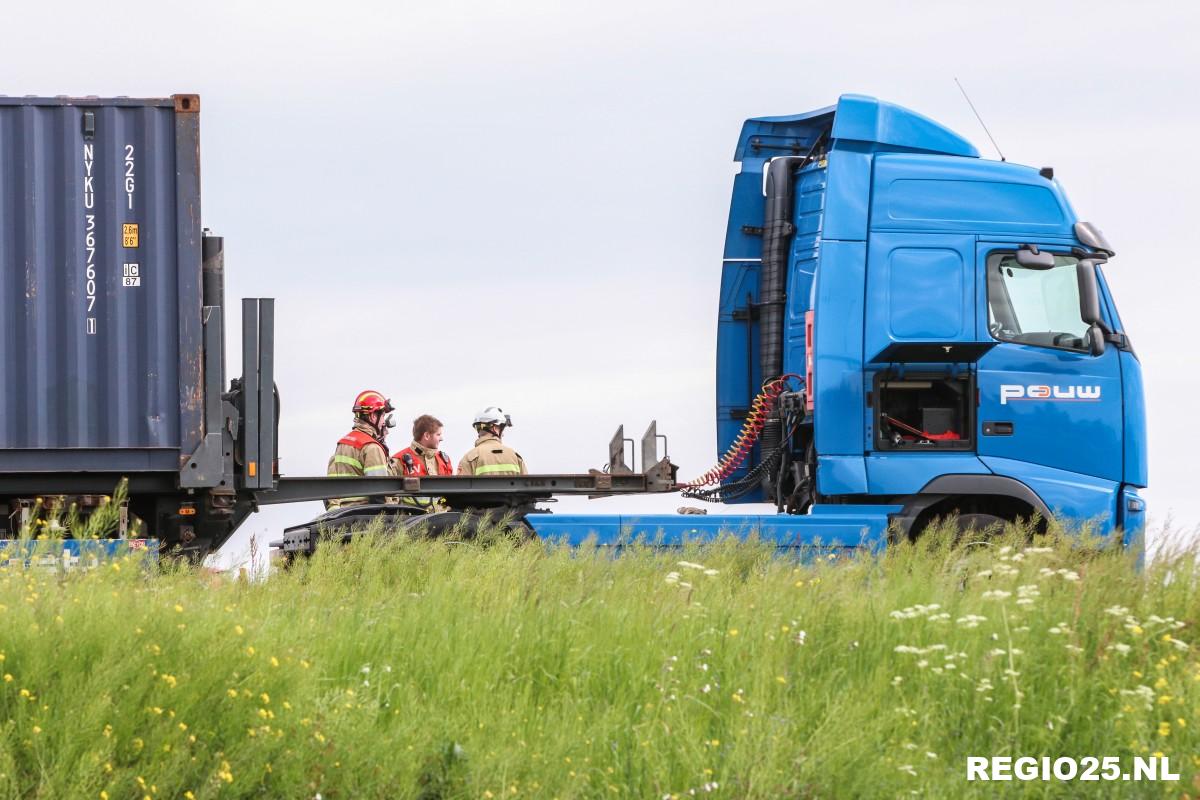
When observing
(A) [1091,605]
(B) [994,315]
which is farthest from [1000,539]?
(A) [1091,605]

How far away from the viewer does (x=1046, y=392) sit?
37.0 feet

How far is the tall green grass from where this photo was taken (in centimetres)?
561

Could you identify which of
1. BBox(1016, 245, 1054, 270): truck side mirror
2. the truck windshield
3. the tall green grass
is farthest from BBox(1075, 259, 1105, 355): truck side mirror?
the tall green grass

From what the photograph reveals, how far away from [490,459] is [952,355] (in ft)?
12.3

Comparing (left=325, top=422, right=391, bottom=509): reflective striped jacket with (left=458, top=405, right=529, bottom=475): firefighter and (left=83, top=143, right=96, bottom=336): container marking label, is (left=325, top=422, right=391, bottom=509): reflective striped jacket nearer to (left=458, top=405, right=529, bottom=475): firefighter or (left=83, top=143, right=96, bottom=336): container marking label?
(left=458, top=405, right=529, bottom=475): firefighter

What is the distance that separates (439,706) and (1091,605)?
340cm

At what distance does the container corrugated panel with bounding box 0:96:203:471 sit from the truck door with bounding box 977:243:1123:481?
5758mm

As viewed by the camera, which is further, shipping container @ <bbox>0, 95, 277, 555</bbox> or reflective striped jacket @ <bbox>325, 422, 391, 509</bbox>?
reflective striped jacket @ <bbox>325, 422, 391, 509</bbox>

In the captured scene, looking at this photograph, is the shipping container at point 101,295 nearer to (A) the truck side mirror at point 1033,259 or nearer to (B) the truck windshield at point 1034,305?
(B) the truck windshield at point 1034,305

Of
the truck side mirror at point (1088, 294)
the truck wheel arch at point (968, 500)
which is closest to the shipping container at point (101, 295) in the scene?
the truck wheel arch at point (968, 500)
